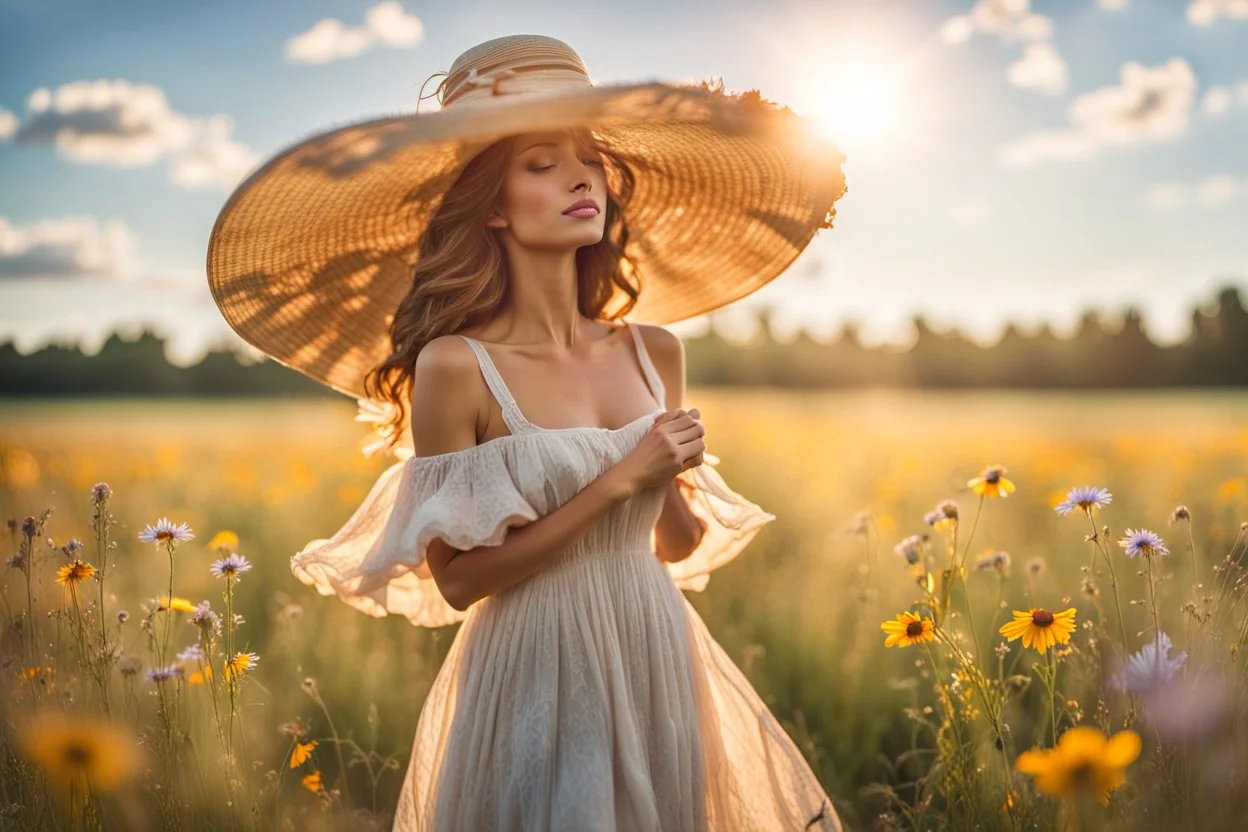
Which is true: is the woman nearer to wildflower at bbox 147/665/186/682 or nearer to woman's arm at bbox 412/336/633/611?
woman's arm at bbox 412/336/633/611

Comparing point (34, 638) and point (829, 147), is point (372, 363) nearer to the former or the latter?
point (34, 638)

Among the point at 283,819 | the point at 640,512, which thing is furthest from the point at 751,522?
the point at 283,819

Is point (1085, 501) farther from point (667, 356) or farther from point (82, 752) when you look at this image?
point (82, 752)

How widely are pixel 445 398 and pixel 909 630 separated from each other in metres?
1.19

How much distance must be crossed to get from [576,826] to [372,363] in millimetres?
1365

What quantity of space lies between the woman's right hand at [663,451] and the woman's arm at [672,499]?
324 mm

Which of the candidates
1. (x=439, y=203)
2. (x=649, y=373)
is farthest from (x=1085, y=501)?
(x=439, y=203)

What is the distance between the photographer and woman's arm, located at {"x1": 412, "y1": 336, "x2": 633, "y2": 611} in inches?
72.8

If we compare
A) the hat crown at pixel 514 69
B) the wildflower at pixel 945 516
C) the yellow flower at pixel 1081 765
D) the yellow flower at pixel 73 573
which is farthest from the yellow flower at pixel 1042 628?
the yellow flower at pixel 73 573

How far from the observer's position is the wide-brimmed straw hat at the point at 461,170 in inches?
67.8

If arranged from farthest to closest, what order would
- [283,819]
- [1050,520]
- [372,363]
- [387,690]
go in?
[1050,520] < [387,690] < [372,363] < [283,819]

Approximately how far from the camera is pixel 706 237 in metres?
2.57

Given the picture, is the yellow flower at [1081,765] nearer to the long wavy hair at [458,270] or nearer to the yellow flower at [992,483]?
the yellow flower at [992,483]

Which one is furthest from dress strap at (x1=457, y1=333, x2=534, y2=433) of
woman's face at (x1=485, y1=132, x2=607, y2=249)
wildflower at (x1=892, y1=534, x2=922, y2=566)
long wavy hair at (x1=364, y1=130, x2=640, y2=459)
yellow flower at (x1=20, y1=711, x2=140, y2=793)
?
wildflower at (x1=892, y1=534, x2=922, y2=566)
